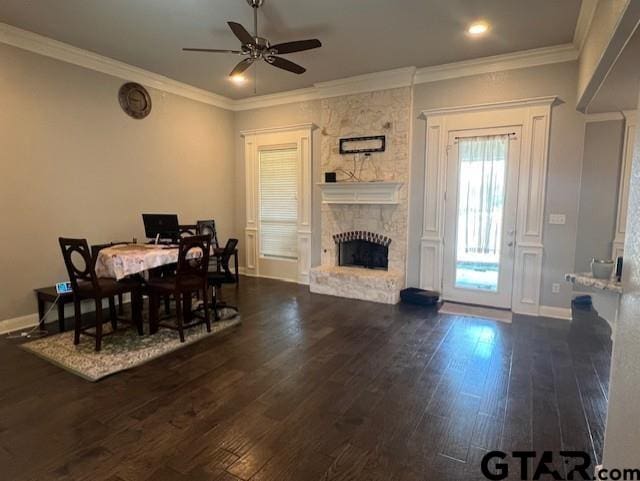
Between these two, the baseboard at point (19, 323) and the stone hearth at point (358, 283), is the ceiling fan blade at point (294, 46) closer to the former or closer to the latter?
the stone hearth at point (358, 283)

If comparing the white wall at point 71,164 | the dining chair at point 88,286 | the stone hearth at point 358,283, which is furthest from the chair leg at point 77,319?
the stone hearth at point 358,283

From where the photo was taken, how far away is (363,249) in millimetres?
5809

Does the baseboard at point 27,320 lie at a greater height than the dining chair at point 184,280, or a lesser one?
lesser

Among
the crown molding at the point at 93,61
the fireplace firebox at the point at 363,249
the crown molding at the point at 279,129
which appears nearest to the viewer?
the crown molding at the point at 93,61

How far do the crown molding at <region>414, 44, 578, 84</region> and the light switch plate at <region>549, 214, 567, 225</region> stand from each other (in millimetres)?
1787

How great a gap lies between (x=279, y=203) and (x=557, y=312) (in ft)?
14.6

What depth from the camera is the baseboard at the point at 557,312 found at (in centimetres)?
436

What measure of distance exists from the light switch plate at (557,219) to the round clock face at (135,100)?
5.61 m

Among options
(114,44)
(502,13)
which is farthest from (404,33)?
(114,44)

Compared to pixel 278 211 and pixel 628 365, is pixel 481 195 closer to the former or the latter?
pixel 278 211

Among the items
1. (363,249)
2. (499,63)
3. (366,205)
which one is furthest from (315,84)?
(363,249)

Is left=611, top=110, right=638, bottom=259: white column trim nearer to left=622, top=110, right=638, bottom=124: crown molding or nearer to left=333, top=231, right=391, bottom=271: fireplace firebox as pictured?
left=622, top=110, right=638, bottom=124: crown molding

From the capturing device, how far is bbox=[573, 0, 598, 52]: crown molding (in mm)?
3133

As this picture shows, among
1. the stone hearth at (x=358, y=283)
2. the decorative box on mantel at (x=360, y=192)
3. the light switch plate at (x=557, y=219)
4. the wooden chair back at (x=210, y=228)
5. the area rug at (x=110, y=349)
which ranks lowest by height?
the area rug at (x=110, y=349)
